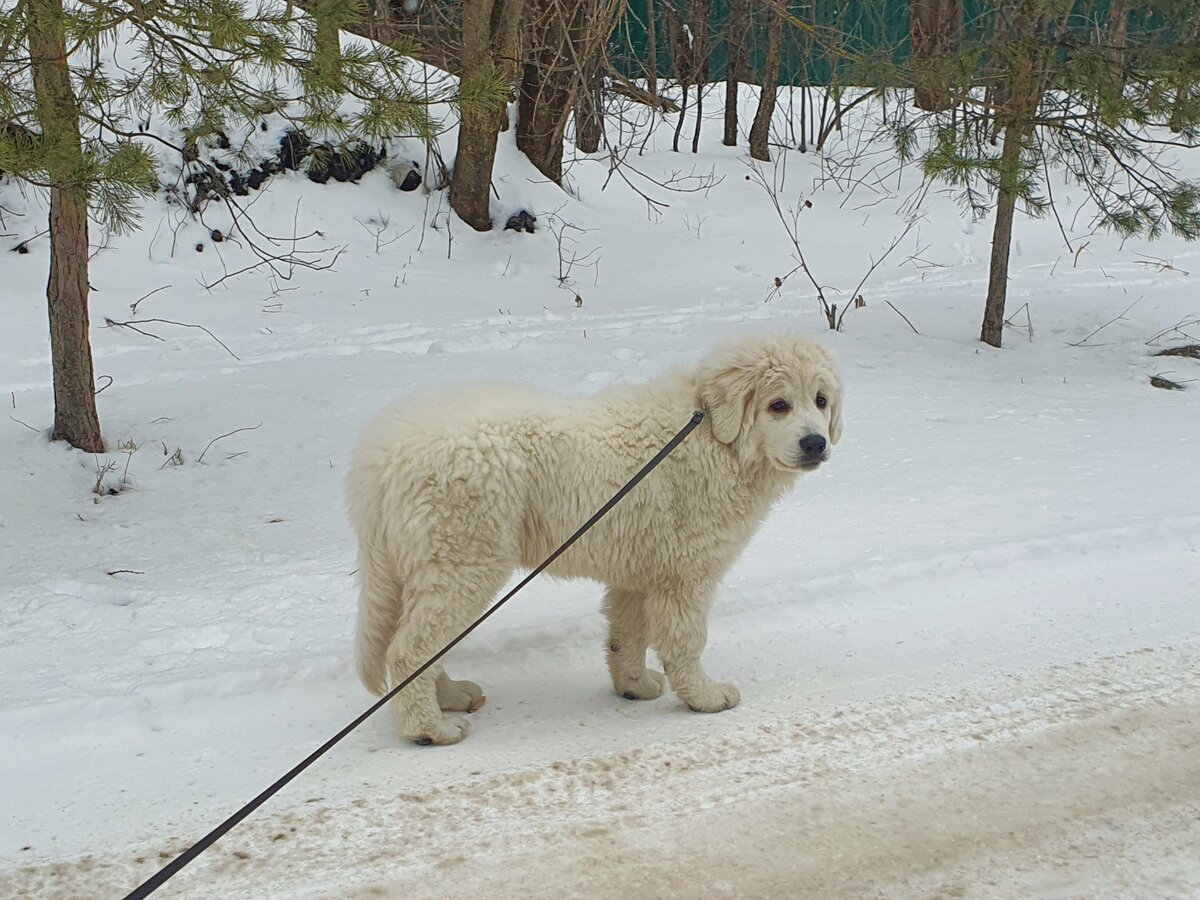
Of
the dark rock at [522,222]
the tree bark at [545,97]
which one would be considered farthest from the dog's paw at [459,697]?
the dark rock at [522,222]

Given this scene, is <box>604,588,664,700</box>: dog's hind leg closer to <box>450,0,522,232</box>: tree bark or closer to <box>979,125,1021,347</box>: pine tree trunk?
<box>979,125,1021,347</box>: pine tree trunk

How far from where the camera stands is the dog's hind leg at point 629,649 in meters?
4.82

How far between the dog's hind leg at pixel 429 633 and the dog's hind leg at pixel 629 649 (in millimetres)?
725

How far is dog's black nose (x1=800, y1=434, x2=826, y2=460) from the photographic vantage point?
4.48 metres

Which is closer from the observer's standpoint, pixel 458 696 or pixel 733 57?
pixel 458 696

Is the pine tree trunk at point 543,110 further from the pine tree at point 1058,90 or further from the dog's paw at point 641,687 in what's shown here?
the dog's paw at point 641,687

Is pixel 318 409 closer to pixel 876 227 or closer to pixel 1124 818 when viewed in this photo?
pixel 1124 818

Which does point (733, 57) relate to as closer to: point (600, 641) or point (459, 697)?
point (600, 641)

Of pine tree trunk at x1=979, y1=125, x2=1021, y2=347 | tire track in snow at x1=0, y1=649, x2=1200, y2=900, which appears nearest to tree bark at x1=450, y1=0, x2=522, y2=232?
pine tree trunk at x1=979, y1=125, x2=1021, y2=347

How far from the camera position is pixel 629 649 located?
483 cm

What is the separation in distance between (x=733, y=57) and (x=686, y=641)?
16991mm

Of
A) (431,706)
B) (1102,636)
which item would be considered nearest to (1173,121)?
(1102,636)

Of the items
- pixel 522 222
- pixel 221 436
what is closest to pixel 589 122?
pixel 522 222

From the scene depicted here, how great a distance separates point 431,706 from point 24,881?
1.47m
